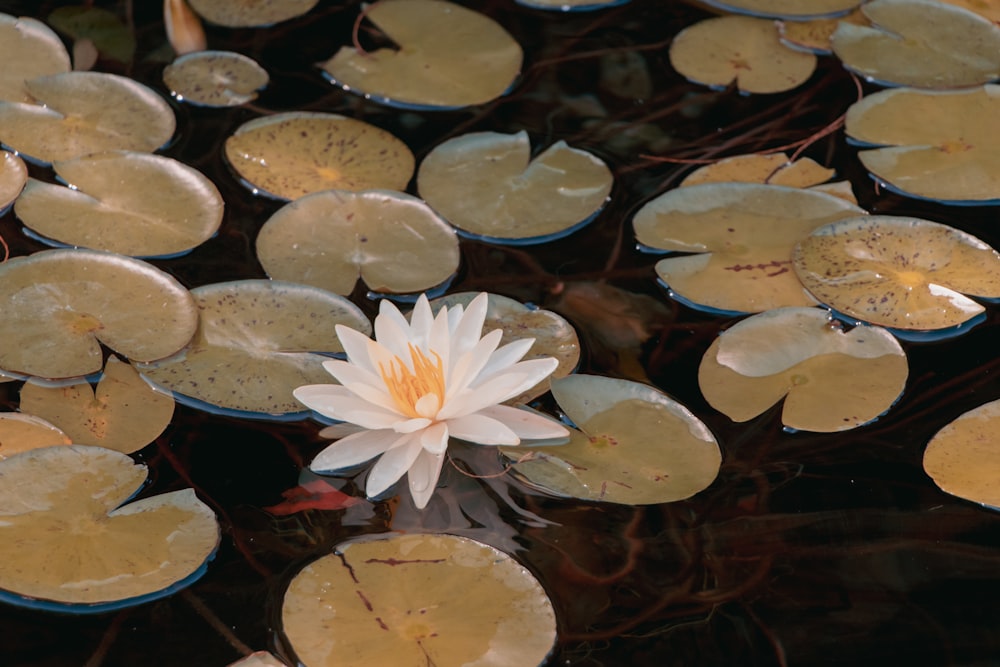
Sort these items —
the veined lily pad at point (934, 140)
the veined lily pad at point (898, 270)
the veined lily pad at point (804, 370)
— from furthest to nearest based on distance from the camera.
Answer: the veined lily pad at point (934, 140), the veined lily pad at point (898, 270), the veined lily pad at point (804, 370)

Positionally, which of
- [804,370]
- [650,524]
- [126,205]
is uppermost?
[126,205]

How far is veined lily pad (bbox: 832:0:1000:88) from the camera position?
2.41 metres

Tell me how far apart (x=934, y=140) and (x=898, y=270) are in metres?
0.48

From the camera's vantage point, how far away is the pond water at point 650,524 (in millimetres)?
1414

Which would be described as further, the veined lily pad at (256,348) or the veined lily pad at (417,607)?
the veined lily pad at (256,348)

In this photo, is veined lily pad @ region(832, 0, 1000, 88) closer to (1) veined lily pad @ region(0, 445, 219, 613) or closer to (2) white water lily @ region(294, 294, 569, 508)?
(2) white water lily @ region(294, 294, 569, 508)

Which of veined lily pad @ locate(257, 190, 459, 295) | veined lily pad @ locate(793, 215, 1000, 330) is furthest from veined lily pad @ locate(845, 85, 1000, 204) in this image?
veined lily pad @ locate(257, 190, 459, 295)

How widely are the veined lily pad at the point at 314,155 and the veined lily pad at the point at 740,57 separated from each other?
0.84m

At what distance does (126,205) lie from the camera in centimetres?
205

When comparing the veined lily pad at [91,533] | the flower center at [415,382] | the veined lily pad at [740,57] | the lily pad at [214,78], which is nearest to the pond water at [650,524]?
the veined lily pad at [91,533]

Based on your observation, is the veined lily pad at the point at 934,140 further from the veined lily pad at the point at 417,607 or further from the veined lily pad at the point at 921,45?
the veined lily pad at the point at 417,607

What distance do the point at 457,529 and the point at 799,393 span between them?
677mm

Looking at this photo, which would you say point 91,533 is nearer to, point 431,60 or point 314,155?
point 314,155

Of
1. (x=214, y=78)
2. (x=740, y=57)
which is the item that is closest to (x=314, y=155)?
(x=214, y=78)
